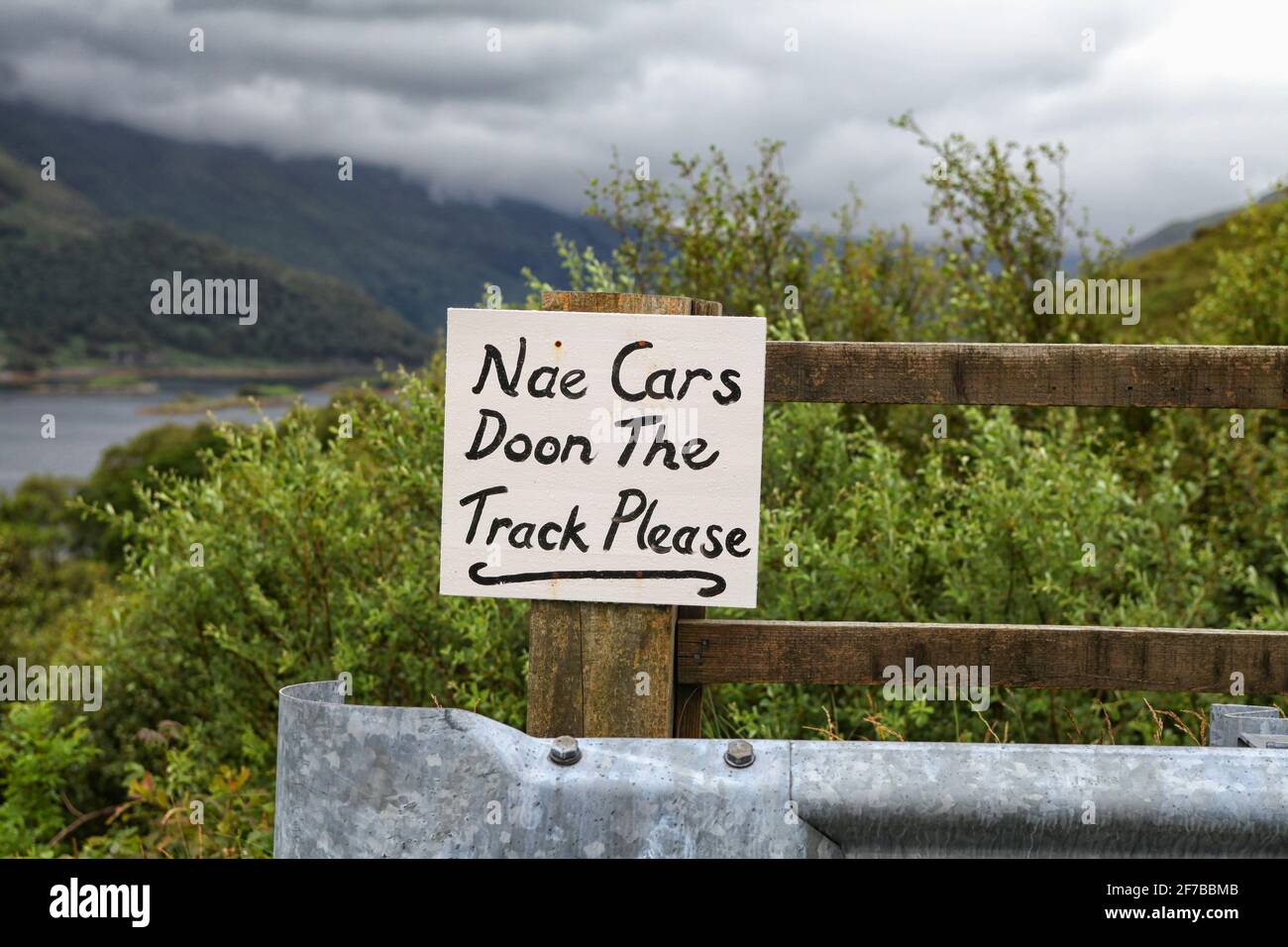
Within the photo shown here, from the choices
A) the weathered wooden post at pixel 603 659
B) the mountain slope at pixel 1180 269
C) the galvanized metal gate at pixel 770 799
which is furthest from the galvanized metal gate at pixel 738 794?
the mountain slope at pixel 1180 269

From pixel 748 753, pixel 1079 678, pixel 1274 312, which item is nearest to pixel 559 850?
pixel 748 753

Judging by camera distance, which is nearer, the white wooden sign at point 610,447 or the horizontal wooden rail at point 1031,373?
the white wooden sign at point 610,447

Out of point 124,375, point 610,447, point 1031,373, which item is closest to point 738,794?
point 610,447

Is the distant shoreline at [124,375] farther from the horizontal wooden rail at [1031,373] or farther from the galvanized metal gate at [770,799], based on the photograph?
the galvanized metal gate at [770,799]

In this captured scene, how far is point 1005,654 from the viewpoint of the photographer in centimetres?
254

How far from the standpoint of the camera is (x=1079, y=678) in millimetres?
2531

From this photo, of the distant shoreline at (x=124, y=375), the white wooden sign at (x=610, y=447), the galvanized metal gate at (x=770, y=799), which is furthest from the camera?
the distant shoreline at (x=124, y=375)

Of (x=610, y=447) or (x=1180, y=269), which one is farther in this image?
(x=1180, y=269)

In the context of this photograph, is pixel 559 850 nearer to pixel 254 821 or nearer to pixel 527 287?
pixel 254 821

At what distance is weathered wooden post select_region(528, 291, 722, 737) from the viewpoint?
2439 mm

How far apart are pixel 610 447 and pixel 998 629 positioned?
3.00 feet

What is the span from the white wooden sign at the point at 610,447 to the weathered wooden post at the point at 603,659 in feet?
0.18

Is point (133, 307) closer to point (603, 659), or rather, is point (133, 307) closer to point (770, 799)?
point (603, 659)

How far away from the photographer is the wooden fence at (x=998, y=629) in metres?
2.52
